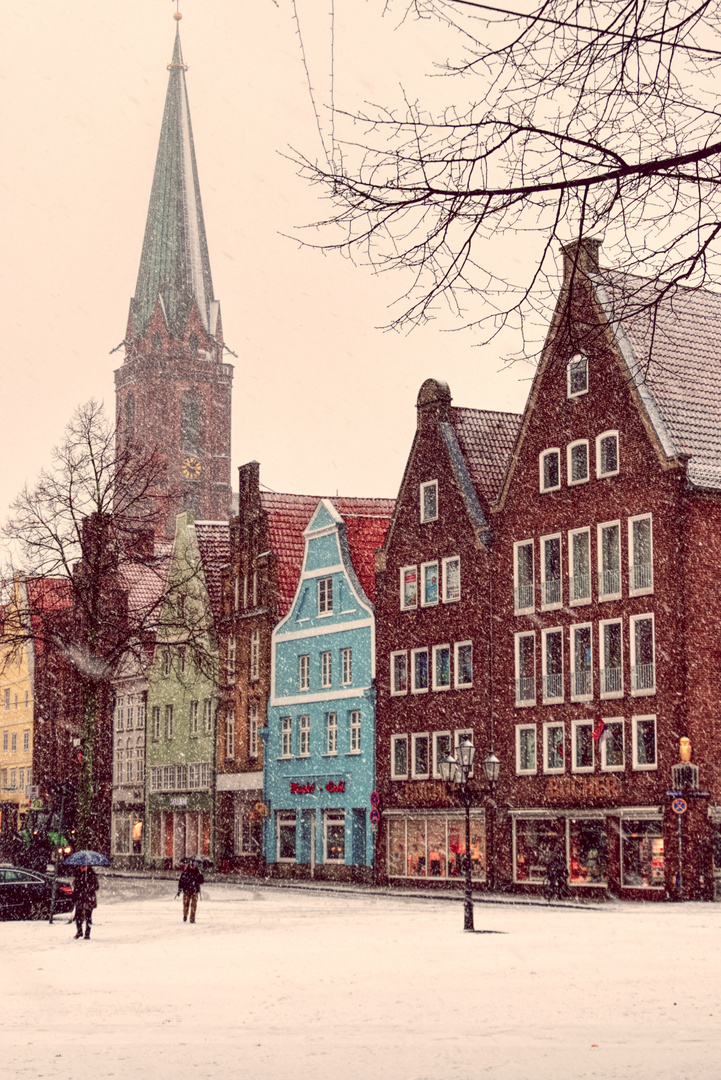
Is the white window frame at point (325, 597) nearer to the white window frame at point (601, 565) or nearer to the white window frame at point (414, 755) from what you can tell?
the white window frame at point (414, 755)

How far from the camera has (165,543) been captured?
86.8 metres

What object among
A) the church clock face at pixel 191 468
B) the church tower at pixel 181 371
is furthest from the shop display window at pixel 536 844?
the church clock face at pixel 191 468

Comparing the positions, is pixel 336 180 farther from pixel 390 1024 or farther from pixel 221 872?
pixel 221 872

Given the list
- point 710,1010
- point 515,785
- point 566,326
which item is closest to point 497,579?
point 515,785

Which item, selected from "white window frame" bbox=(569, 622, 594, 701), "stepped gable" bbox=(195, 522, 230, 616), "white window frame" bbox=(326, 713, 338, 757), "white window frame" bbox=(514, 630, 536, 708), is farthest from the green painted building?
"white window frame" bbox=(569, 622, 594, 701)

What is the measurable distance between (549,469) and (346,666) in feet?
44.8

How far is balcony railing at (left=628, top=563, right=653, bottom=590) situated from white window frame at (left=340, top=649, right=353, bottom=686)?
53.5ft

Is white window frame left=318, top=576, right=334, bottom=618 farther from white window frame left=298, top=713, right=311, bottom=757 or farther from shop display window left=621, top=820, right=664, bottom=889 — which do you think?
shop display window left=621, top=820, right=664, bottom=889

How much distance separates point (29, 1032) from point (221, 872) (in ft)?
172

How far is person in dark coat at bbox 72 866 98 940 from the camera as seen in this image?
29.5 metres

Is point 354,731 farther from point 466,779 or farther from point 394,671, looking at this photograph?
point 466,779

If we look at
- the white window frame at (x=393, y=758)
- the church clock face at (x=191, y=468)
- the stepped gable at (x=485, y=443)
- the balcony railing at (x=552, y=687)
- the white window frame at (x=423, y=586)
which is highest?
the church clock face at (x=191, y=468)

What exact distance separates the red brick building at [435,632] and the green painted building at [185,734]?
12.8 m

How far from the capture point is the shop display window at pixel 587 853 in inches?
1818
